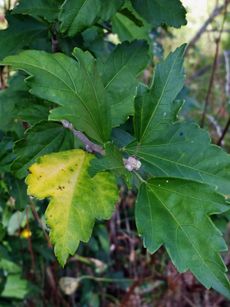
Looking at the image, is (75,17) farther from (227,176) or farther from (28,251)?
(28,251)

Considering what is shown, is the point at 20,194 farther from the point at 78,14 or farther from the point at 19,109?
the point at 78,14

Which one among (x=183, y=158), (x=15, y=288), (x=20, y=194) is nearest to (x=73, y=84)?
(x=183, y=158)

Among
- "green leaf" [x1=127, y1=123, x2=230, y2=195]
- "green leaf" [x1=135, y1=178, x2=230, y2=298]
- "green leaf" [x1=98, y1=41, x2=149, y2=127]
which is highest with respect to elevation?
"green leaf" [x1=98, y1=41, x2=149, y2=127]

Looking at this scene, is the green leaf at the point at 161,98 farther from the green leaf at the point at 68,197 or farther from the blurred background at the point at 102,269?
the blurred background at the point at 102,269

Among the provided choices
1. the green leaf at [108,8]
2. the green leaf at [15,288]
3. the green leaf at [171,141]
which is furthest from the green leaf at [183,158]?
the green leaf at [15,288]

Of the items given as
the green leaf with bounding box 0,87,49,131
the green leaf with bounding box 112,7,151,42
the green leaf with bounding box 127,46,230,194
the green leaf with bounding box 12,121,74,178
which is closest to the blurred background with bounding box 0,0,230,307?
the green leaf with bounding box 112,7,151,42

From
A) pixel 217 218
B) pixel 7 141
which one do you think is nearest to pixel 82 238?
pixel 7 141

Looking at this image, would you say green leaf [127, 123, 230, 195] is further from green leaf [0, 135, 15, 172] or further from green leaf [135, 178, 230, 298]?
green leaf [0, 135, 15, 172]
